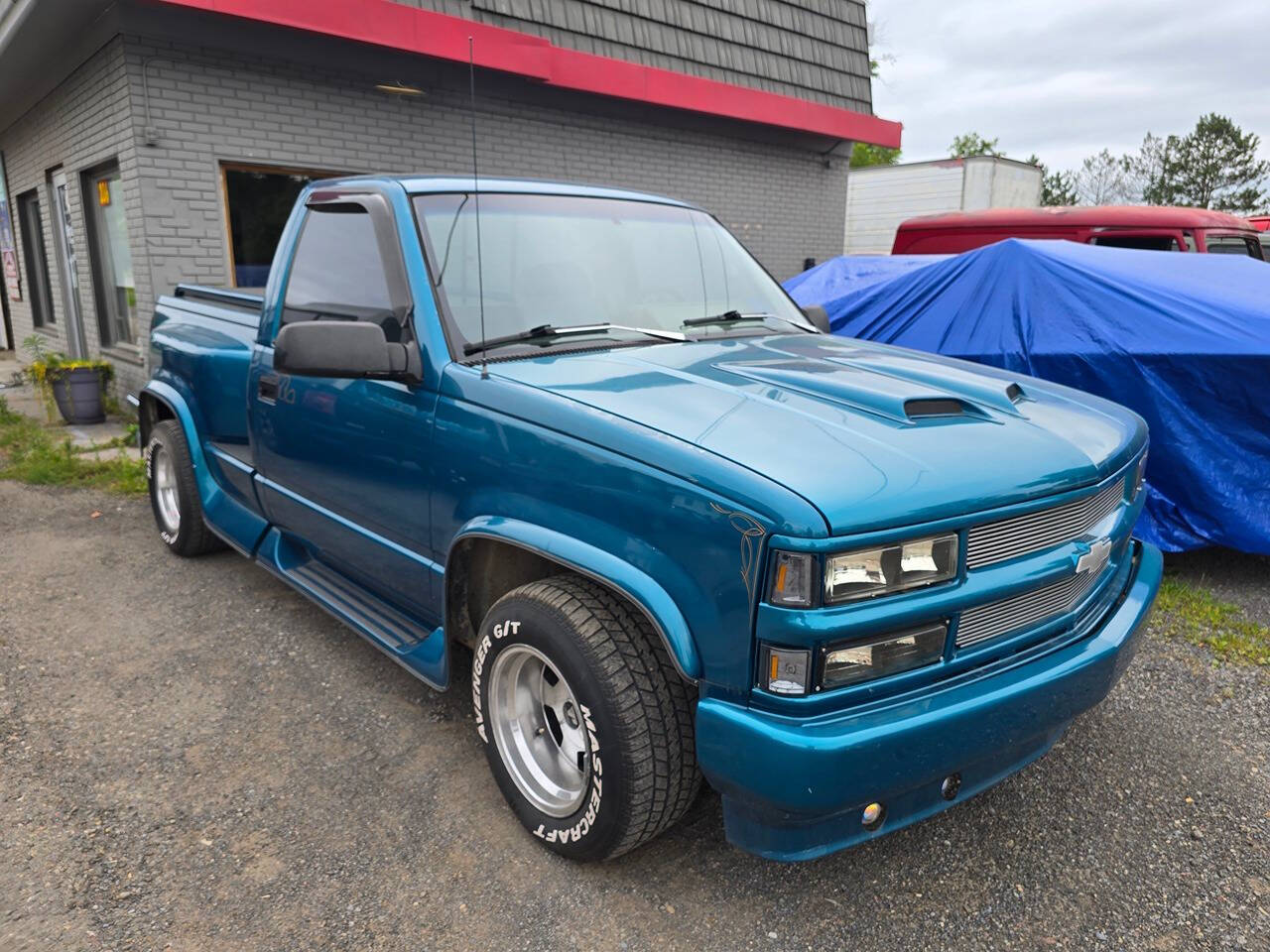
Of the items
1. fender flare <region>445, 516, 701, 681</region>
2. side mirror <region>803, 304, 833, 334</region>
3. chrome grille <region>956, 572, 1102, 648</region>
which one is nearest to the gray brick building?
side mirror <region>803, 304, 833, 334</region>

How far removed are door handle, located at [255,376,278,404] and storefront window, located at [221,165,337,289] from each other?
4.05 m

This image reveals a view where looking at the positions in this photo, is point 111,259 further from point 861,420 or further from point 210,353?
point 861,420

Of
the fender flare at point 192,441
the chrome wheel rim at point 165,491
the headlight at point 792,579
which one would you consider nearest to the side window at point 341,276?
the fender flare at point 192,441

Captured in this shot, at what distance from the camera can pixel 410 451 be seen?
2.84 meters

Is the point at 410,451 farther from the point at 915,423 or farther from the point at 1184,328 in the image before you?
the point at 1184,328

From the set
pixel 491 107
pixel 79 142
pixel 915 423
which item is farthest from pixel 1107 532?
pixel 79 142

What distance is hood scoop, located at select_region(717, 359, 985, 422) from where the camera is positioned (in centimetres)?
241

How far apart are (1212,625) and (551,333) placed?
11.4 ft

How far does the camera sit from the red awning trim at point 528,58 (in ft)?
21.7

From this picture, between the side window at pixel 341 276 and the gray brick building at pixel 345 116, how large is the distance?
3.65 meters

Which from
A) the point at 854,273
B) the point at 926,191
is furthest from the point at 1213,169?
the point at 854,273

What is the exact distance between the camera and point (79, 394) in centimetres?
812

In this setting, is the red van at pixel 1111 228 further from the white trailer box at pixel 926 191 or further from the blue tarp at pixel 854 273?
the white trailer box at pixel 926 191

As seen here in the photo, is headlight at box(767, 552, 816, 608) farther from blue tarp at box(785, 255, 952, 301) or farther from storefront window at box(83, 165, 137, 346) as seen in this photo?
storefront window at box(83, 165, 137, 346)
